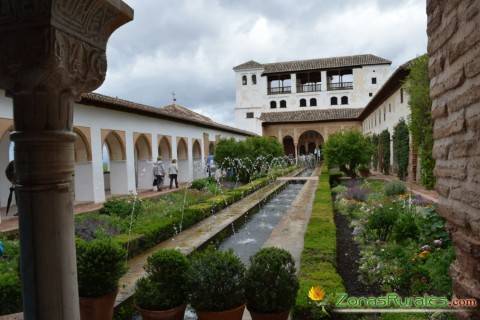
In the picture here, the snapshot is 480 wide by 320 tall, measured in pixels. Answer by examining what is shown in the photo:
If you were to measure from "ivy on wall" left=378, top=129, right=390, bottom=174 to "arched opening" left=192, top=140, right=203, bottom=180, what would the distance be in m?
11.4

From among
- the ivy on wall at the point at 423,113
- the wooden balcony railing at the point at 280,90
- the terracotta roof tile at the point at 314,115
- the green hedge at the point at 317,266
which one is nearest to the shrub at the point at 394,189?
the ivy on wall at the point at 423,113

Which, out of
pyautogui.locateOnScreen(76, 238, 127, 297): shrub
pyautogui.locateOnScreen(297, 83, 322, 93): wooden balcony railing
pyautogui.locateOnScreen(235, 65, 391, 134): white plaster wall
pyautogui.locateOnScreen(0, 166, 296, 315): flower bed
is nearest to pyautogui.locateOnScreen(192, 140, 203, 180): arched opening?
pyautogui.locateOnScreen(0, 166, 296, 315): flower bed

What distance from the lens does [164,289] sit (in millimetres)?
3334

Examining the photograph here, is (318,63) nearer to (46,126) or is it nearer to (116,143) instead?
(116,143)

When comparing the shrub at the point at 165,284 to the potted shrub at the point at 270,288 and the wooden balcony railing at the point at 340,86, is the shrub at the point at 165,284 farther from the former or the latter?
the wooden balcony railing at the point at 340,86

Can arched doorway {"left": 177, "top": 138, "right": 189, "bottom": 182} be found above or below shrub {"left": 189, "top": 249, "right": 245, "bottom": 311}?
above

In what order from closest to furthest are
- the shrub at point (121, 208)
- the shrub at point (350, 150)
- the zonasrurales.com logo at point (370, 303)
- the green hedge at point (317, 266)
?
1. the zonasrurales.com logo at point (370, 303)
2. the green hedge at point (317, 266)
3. the shrub at point (121, 208)
4. the shrub at point (350, 150)

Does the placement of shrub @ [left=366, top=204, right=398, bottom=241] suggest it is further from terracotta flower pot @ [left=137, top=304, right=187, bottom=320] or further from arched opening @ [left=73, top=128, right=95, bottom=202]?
arched opening @ [left=73, top=128, right=95, bottom=202]

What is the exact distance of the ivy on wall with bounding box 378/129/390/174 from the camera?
22.2 metres

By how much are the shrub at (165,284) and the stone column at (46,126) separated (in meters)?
1.49

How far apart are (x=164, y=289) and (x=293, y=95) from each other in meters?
44.4

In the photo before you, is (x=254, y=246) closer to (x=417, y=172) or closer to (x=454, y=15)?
(x=454, y=15)

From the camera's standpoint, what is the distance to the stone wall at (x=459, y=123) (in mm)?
2219

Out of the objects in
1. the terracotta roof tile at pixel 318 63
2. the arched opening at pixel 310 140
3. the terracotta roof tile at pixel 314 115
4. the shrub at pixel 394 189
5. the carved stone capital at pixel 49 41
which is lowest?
the shrub at pixel 394 189
